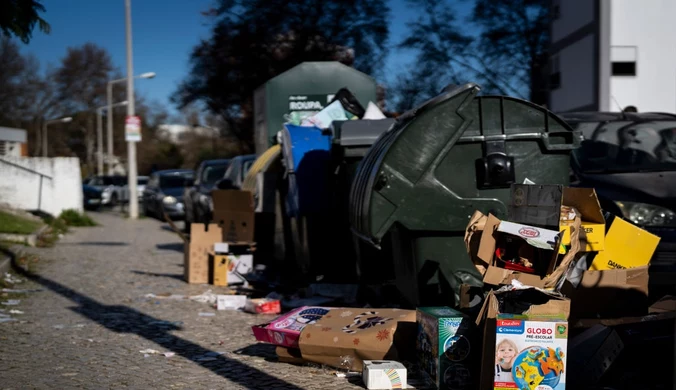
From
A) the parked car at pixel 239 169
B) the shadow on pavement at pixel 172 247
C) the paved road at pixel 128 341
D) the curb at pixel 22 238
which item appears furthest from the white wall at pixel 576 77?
the curb at pixel 22 238

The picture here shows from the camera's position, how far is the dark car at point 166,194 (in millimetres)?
24266

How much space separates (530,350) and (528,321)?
0.51 feet

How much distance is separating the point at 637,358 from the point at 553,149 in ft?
6.15

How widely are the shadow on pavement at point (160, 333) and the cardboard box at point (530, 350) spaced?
1289 mm

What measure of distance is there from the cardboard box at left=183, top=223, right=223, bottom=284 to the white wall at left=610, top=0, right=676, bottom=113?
1028 centimetres

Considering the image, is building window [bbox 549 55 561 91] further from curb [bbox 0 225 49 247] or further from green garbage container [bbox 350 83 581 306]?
green garbage container [bbox 350 83 581 306]

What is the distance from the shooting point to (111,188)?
1427 inches

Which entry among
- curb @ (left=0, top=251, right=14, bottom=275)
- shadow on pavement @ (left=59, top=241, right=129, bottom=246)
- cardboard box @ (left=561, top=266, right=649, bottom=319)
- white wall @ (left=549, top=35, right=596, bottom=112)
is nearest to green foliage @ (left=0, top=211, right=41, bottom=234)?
shadow on pavement @ (left=59, top=241, right=129, bottom=246)

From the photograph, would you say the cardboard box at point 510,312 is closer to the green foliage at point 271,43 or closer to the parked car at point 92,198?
the green foliage at point 271,43

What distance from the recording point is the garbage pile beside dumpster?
480 cm

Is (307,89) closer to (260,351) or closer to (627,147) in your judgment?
(627,147)

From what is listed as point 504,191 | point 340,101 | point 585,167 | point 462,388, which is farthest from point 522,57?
point 462,388

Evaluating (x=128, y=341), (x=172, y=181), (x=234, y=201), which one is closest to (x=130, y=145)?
(x=172, y=181)

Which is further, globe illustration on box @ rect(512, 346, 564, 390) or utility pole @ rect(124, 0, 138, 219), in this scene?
utility pole @ rect(124, 0, 138, 219)
